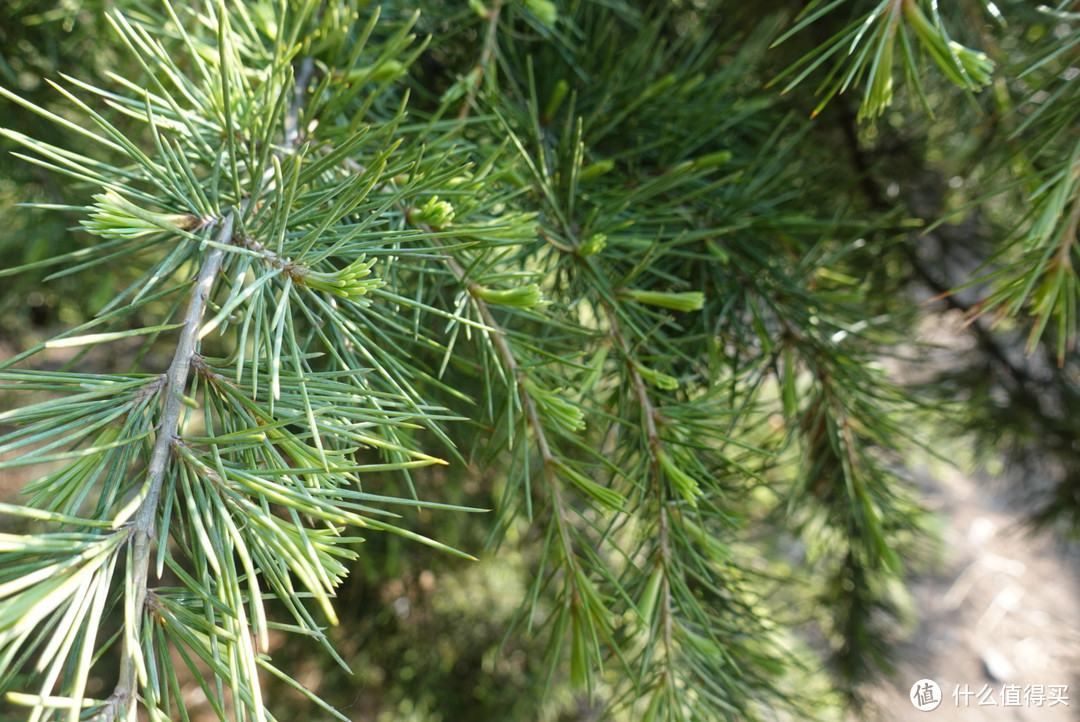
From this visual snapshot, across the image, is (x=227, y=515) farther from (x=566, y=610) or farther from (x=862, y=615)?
(x=862, y=615)

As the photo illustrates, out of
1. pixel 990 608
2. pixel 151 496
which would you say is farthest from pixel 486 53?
pixel 990 608

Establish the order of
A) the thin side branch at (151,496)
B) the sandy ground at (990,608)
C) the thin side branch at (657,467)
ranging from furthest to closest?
the sandy ground at (990,608), the thin side branch at (657,467), the thin side branch at (151,496)

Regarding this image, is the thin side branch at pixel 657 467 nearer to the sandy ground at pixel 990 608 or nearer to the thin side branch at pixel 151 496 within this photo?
the thin side branch at pixel 151 496

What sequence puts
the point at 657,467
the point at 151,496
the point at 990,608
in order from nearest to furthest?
the point at 151,496 < the point at 657,467 < the point at 990,608

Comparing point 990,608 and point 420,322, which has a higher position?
point 420,322

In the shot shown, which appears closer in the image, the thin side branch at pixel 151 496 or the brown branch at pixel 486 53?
the thin side branch at pixel 151 496

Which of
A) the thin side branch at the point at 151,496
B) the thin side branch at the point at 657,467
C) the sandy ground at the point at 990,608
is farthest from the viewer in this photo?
the sandy ground at the point at 990,608

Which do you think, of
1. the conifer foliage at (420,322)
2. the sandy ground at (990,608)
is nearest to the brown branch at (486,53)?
the conifer foliage at (420,322)

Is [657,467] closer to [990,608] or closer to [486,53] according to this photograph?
[486,53]
